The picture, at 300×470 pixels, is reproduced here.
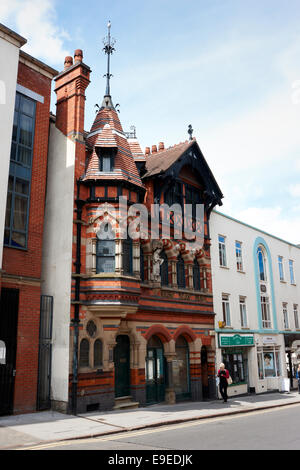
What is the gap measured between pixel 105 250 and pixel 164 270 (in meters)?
4.37

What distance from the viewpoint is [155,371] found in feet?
60.2

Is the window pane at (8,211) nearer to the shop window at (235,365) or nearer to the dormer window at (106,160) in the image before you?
the dormer window at (106,160)

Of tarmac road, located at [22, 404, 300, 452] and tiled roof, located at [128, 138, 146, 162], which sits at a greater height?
tiled roof, located at [128, 138, 146, 162]

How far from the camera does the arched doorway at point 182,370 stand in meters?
19.2

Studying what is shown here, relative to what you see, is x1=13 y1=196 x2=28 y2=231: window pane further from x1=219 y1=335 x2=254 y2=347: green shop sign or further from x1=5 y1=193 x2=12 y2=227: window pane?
x1=219 y1=335 x2=254 y2=347: green shop sign

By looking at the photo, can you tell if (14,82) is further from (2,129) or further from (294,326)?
(294,326)

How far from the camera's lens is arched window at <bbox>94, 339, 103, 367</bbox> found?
1543 centimetres

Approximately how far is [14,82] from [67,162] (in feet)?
12.2

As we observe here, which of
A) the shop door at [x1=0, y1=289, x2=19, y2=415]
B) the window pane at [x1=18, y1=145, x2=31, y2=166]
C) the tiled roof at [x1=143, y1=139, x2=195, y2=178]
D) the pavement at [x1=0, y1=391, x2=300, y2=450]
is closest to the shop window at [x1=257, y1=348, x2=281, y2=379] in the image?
the pavement at [x1=0, y1=391, x2=300, y2=450]

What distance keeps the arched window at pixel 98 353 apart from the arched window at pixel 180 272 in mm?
5982

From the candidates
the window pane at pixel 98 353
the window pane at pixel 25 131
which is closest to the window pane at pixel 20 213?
the window pane at pixel 25 131

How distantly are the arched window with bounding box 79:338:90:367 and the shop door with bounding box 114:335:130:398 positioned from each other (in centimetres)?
182

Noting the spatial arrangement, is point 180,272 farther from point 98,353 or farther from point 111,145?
point 111,145

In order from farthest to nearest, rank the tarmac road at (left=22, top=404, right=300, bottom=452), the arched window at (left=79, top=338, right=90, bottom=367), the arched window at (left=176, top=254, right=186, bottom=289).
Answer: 1. the arched window at (left=176, top=254, right=186, bottom=289)
2. the arched window at (left=79, top=338, right=90, bottom=367)
3. the tarmac road at (left=22, top=404, right=300, bottom=452)
